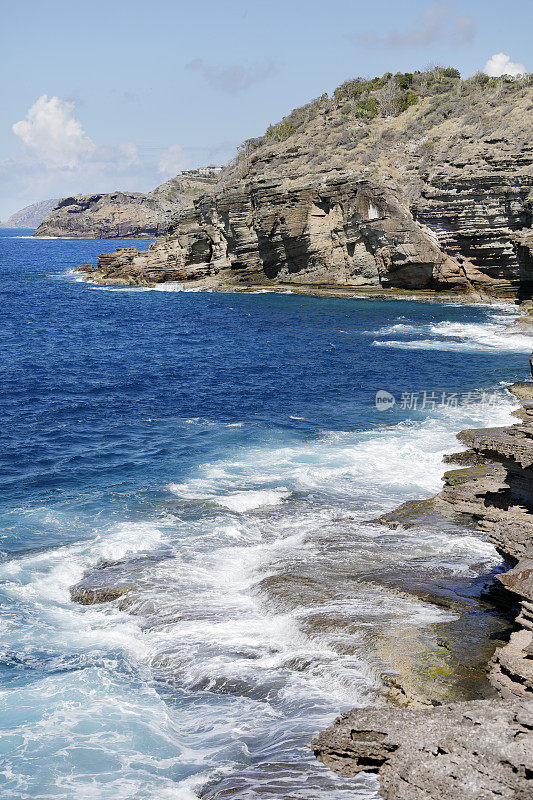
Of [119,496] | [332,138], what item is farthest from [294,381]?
[332,138]

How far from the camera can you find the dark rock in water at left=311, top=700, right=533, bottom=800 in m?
6.68

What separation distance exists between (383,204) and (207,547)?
5224 centimetres

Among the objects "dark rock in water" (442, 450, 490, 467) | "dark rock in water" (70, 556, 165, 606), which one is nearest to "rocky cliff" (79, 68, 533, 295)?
"dark rock in water" (442, 450, 490, 467)

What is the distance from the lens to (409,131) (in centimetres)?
7644

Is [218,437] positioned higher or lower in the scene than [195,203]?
lower

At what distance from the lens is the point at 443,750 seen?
7.17 metres

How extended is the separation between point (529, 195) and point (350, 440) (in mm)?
39813

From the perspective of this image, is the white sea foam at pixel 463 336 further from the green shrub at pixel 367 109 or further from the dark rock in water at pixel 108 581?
the green shrub at pixel 367 109

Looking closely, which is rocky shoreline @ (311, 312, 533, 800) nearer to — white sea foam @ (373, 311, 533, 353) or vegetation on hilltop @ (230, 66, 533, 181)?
white sea foam @ (373, 311, 533, 353)

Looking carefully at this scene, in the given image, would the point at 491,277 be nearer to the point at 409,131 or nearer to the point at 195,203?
the point at 409,131

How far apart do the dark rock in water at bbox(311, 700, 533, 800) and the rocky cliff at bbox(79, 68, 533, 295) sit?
51646 millimetres

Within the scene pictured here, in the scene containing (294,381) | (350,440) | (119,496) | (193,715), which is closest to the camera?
(193,715)

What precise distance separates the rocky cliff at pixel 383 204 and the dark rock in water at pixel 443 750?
51.6m

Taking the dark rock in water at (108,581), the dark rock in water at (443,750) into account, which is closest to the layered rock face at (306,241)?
the dark rock in water at (108,581)
